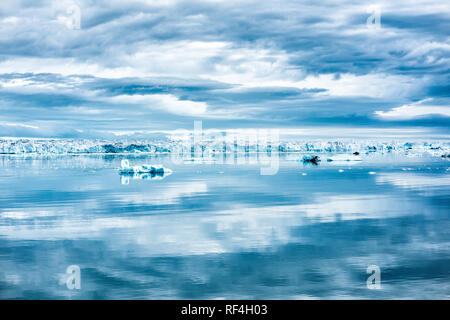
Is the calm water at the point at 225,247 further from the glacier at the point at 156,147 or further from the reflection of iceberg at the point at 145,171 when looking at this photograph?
the glacier at the point at 156,147

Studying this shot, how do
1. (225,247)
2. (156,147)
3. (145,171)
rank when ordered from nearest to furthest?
(225,247), (145,171), (156,147)

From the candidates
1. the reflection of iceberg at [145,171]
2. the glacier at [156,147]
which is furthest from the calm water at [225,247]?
the glacier at [156,147]

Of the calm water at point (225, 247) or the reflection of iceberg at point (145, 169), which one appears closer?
the calm water at point (225, 247)

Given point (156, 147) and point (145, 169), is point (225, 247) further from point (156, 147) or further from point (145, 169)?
point (156, 147)

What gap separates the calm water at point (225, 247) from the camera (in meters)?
Result: 7.45

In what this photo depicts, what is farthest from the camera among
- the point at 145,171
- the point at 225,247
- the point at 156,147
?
the point at 156,147

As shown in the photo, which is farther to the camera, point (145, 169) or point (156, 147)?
point (156, 147)

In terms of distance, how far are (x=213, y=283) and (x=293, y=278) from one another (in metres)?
1.35

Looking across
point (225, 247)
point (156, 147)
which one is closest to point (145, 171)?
point (225, 247)

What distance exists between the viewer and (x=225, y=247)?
33.4ft

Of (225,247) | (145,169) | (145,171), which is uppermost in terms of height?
(145,169)

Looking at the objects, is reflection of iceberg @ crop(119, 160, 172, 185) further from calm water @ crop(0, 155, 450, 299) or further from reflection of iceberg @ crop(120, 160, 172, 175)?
calm water @ crop(0, 155, 450, 299)
